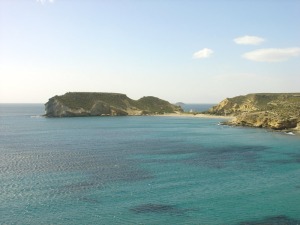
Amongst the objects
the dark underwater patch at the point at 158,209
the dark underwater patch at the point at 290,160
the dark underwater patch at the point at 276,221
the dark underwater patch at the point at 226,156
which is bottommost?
the dark underwater patch at the point at 276,221

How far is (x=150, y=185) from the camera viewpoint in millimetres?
45531

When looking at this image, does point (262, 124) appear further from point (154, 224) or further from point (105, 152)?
point (154, 224)

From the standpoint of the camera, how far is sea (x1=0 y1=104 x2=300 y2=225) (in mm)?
34969

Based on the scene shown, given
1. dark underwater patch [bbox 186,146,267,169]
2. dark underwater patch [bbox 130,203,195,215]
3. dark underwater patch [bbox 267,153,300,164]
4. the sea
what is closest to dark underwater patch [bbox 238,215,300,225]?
the sea

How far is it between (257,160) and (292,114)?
184 ft

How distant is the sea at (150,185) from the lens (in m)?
35.0

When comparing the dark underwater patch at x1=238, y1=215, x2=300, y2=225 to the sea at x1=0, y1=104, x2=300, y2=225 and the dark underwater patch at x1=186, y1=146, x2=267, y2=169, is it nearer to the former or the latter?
the sea at x1=0, y1=104, x2=300, y2=225

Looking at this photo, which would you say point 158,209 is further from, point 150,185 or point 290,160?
point 290,160

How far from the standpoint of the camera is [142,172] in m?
53.4

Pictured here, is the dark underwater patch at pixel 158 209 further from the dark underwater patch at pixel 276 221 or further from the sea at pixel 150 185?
the dark underwater patch at pixel 276 221

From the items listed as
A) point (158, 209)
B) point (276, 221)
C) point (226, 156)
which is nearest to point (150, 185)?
point (158, 209)

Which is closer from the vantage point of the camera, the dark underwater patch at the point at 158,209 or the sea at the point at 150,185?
the sea at the point at 150,185

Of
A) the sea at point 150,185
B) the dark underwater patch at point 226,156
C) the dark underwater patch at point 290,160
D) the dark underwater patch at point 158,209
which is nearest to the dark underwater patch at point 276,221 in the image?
the sea at point 150,185

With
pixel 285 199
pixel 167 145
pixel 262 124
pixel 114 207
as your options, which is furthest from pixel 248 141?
pixel 114 207
